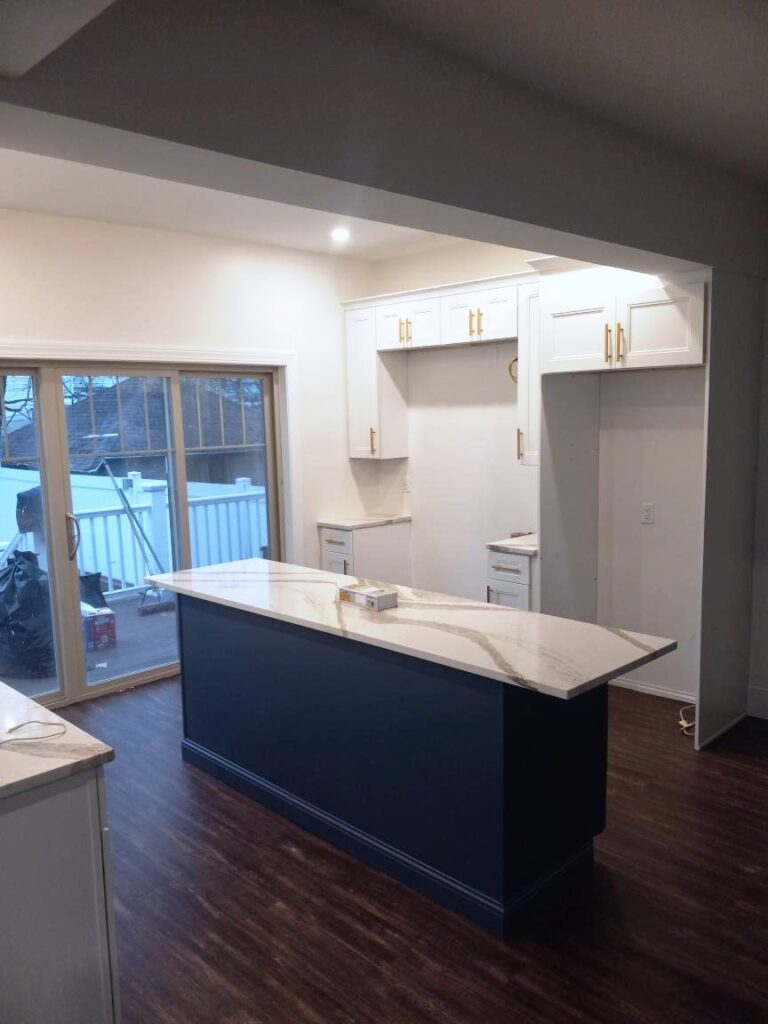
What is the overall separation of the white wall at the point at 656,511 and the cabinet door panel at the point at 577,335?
0.48 m

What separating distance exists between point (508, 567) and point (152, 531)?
218 centimetres

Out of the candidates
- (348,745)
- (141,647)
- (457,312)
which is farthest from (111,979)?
(457,312)

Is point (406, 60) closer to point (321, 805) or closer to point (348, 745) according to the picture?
point (348, 745)

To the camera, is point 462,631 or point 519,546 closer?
point 462,631

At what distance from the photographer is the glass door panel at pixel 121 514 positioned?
15.1ft

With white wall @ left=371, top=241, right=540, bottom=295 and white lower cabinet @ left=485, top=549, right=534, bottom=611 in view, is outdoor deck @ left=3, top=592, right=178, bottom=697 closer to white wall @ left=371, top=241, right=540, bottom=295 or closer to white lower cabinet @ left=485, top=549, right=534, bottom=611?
white lower cabinet @ left=485, top=549, right=534, bottom=611

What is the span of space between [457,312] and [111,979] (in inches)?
156

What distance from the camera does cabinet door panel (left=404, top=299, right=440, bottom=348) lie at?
5082 mm

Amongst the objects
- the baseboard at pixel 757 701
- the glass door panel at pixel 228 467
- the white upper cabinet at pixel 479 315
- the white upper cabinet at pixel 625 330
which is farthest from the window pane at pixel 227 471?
the baseboard at pixel 757 701

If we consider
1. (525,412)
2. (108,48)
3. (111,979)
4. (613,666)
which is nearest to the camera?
(108,48)

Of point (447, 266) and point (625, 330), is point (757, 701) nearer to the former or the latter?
point (625, 330)

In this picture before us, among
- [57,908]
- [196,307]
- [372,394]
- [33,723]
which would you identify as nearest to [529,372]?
[372,394]

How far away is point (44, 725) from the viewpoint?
206cm

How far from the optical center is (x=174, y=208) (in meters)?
4.21
